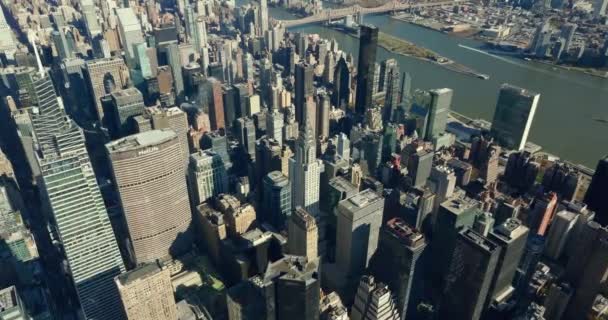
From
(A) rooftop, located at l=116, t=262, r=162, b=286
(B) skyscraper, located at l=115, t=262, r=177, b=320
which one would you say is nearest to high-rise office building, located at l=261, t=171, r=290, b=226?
(B) skyscraper, located at l=115, t=262, r=177, b=320

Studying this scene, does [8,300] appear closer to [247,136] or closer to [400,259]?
[400,259]

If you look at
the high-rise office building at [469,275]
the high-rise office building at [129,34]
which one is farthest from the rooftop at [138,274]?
the high-rise office building at [129,34]

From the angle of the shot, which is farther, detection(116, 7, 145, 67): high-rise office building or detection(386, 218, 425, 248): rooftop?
detection(116, 7, 145, 67): high-rise office building

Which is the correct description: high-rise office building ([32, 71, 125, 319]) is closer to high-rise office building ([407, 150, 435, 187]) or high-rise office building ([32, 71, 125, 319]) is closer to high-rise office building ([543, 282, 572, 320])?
high-rise office building ([407, 150, 435, 187])

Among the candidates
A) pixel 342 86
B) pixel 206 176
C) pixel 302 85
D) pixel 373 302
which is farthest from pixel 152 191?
pixel 342 86

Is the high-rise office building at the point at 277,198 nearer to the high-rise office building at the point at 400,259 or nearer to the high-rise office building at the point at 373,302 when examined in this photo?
the high-rise office building at the point at 400,259
